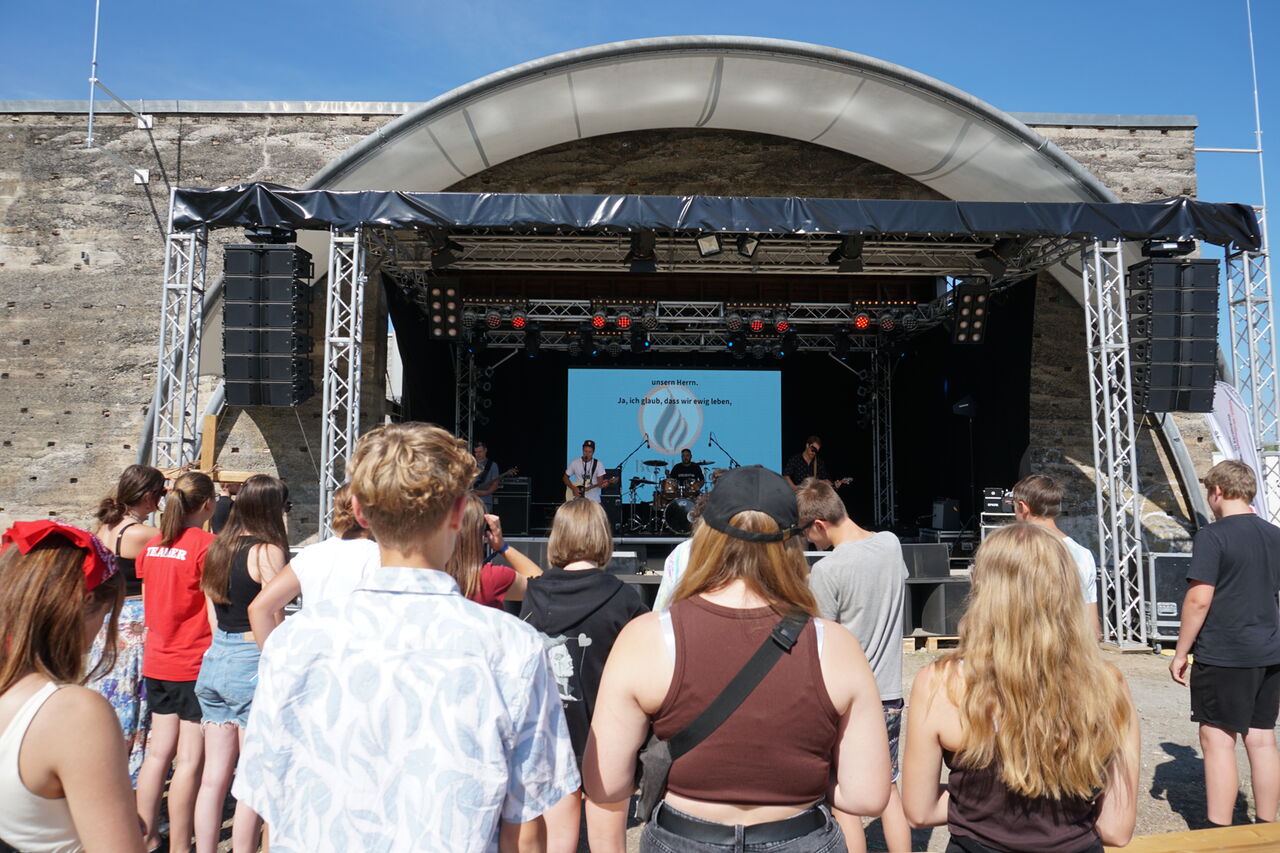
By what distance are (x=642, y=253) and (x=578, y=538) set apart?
6.03 meters

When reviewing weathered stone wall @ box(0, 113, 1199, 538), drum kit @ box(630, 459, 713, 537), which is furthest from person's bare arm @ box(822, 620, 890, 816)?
weathered stone wall @ box(0, 113, 1199, 538)

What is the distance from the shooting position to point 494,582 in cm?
258

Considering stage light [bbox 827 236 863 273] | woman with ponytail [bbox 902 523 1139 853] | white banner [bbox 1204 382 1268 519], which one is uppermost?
stage light [bbox 827 236 863 273]

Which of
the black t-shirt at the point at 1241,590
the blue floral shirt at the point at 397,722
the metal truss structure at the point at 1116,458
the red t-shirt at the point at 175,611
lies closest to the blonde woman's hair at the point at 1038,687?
the blue floral shirt at the point at 397,722

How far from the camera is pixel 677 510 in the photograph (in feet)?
35.5

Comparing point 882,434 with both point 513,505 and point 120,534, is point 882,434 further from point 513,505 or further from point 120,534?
point 120,534

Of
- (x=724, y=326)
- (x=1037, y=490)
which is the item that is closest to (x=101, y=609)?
(x=1037, y=490)

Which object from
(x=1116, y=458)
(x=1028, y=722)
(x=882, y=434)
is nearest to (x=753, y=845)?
(x=1028, y=722)

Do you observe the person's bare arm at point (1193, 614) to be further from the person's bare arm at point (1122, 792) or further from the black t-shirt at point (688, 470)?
the black t-shirt at point (688, 470)

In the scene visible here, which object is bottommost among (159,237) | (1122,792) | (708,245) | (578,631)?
(1122,792)

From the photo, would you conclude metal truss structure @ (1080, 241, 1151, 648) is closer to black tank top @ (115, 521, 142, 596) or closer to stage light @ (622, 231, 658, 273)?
stage light @ (622, 231, 658, 273)

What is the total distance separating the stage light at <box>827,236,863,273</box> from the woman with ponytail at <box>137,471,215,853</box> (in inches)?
271

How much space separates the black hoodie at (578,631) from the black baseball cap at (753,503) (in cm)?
94

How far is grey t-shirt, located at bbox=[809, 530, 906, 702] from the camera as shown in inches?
107
